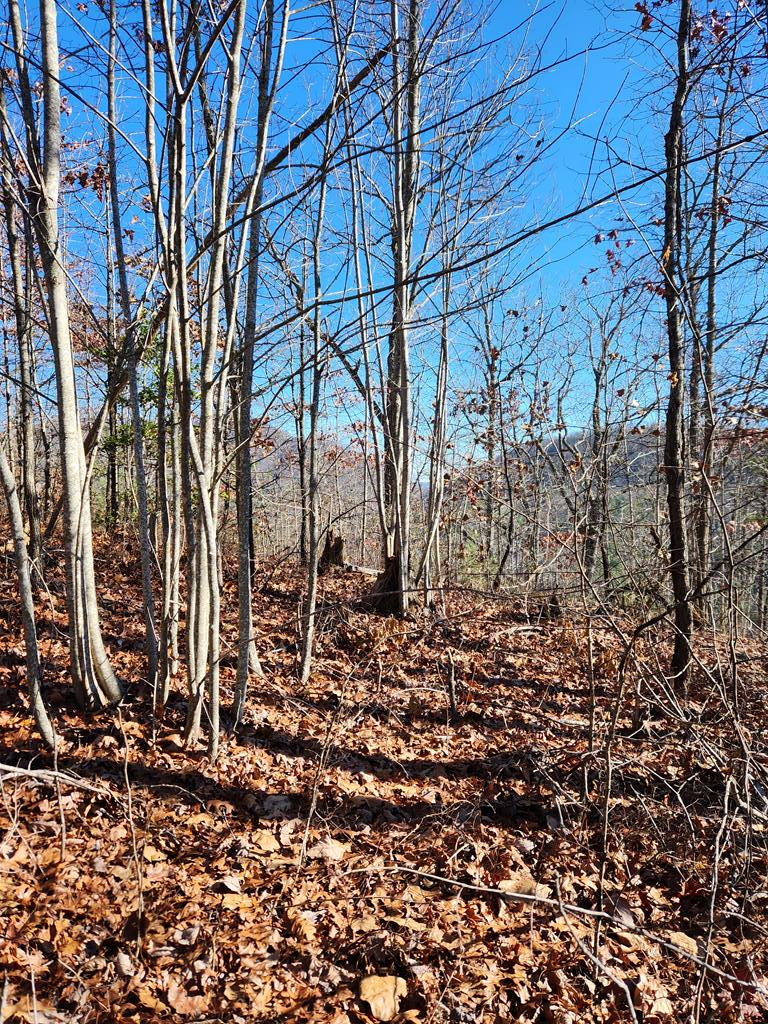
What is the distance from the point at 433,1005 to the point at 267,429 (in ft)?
32.4

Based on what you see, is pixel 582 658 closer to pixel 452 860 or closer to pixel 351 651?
pixel 351 651

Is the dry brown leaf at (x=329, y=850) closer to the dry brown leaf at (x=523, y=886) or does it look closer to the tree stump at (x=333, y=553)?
the dry brown leaf at (x=523, y=886)

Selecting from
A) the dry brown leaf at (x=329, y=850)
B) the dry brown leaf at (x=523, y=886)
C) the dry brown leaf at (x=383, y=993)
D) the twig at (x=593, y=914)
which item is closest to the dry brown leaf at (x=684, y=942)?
the twig at (x=593, y=914)

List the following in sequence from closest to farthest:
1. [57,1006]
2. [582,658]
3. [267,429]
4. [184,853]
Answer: [57,1006], [184,853], [582,658], [267,429]

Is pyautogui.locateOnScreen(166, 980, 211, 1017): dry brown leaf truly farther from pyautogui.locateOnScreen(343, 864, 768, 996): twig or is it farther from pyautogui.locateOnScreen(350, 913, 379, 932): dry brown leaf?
pyautogui.locateOnScreen(343, 864, 768, 996): twig

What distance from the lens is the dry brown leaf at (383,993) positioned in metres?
2.10

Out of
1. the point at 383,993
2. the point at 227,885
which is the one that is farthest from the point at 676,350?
the point at 227,885

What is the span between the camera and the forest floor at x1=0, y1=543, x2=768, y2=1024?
83.5 inches

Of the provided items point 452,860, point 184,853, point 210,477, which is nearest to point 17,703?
point 184,853

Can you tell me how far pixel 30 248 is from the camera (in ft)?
11.4

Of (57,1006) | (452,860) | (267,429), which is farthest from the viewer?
(267,429)

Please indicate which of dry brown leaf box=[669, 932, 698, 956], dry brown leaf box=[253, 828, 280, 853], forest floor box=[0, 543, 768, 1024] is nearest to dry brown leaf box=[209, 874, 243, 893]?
forest floor box=[0, 543, 768, 1024]

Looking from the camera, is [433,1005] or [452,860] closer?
[433,1005]

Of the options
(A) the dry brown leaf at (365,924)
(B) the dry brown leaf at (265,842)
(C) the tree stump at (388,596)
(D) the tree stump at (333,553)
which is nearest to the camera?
(A) the dry brown leaf at (365,924)
